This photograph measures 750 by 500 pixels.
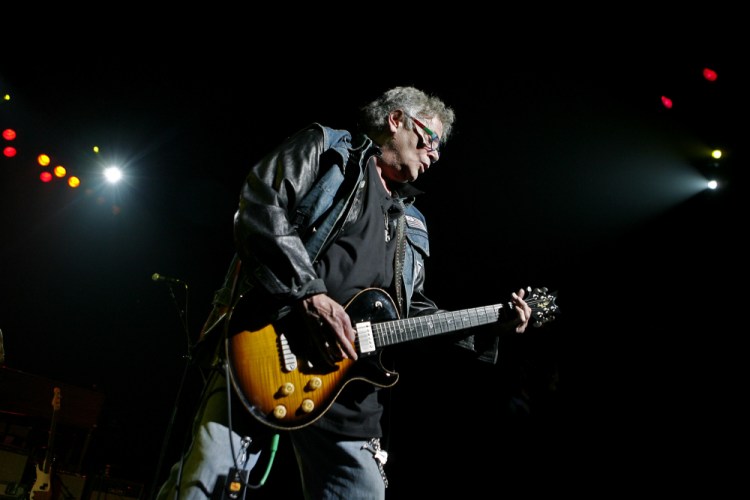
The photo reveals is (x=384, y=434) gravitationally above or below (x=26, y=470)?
above

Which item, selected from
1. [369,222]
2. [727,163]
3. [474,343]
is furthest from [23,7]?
[727,163]

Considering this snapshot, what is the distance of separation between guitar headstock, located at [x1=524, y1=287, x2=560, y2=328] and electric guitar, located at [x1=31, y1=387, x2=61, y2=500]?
19.8ft

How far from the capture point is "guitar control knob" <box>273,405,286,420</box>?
1.78m

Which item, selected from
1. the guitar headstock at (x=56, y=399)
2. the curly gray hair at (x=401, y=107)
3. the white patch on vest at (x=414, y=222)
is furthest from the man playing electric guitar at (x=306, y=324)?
the guitar headstock at (x=56, y=399)

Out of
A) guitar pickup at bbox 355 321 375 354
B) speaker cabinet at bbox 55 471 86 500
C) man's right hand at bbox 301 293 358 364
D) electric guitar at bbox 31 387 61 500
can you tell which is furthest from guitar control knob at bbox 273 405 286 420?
speaker cabinet at bbox 55 471 86 500

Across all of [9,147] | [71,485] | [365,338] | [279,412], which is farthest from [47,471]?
[365,338]

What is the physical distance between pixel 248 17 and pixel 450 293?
4.33 m

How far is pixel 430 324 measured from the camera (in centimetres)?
246

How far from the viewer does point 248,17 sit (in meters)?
5.45

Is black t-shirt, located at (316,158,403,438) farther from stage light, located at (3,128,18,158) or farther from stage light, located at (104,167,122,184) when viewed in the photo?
stage light, located at (3,128,18,158)

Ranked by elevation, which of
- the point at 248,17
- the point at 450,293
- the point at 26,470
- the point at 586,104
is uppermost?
the point at 248,17

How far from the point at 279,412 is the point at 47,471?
5.73 meters

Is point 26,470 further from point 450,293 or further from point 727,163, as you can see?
point 727,163

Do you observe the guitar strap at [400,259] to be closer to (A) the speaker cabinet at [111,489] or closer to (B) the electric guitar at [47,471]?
(B) the electric guitar at [47,471]
